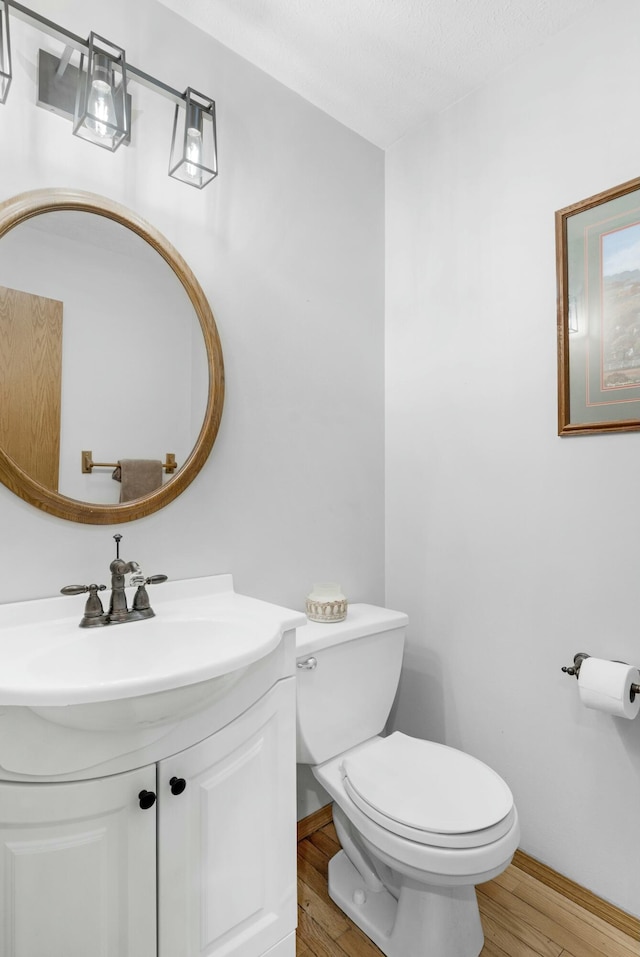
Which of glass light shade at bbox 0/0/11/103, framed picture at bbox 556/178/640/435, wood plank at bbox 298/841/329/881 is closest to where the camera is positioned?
glass light shade at bbox 0/0/11/103

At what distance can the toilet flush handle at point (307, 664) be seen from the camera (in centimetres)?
139

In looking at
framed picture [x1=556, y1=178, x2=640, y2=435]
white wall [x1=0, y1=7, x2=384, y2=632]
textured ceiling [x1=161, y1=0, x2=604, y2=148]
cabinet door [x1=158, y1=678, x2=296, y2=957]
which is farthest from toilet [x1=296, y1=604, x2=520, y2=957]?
textured ceiling [x1=161, y1=0, x2=604, y2=148]

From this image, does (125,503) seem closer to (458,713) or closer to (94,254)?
(94,254)

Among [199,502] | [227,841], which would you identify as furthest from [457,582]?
[227,841]

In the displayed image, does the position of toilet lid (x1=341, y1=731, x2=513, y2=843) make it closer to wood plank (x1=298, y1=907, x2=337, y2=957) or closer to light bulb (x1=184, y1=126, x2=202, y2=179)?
wood plank (x1=298, y1=907, x2=337, y2=957)

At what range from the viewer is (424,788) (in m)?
1.29

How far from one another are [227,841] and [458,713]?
38.8 inches

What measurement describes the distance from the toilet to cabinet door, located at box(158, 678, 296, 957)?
21 centimetres

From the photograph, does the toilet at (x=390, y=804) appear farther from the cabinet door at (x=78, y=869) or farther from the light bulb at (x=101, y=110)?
the light bulb at (x=101, y=110)

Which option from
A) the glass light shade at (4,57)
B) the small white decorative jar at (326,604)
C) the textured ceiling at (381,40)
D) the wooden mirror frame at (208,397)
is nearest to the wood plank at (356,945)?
the small white decorative jar at (326,604)

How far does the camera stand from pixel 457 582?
1.80 meters

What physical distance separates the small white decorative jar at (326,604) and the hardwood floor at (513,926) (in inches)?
30.3

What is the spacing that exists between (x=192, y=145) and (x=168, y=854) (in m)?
1.65

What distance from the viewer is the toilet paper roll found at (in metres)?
1.30
